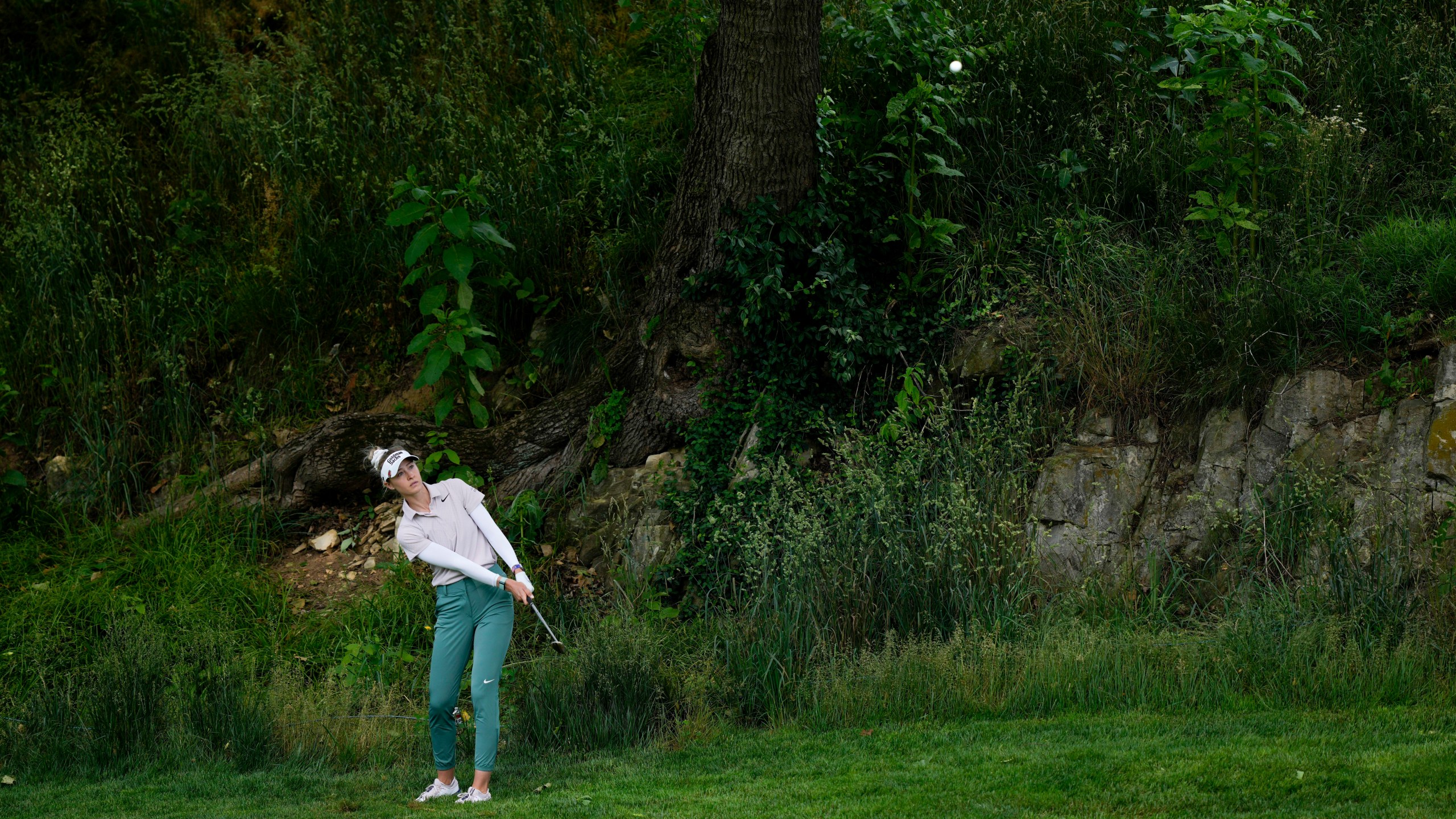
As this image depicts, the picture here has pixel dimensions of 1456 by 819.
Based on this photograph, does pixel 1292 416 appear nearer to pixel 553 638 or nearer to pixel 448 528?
pixel 553 638

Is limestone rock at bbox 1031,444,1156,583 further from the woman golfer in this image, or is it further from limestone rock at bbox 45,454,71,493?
limestone rock at bbox 45,454,71,493

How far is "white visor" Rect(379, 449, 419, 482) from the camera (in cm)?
519

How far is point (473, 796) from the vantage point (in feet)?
16.8

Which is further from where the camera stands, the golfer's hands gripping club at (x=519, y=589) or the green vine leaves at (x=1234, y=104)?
the green vine leaves at (x=1234, y=104)

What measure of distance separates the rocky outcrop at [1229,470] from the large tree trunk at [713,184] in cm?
250

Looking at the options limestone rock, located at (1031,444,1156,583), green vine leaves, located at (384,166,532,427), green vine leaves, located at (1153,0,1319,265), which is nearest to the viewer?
limestone rock, located at (1031,444,1156,583)

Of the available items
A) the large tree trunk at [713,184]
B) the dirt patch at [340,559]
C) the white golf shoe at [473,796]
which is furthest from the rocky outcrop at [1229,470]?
the dirt patch at [340,559]

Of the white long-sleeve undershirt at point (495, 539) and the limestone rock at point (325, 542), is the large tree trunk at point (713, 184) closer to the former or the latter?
the limestone rock at point (325, 542)

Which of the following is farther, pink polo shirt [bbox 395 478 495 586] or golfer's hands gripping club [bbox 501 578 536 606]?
pink polo shirt [bbox 395 478 495 586]

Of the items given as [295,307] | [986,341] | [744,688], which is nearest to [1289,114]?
[986,341]

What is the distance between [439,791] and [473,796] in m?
0.24

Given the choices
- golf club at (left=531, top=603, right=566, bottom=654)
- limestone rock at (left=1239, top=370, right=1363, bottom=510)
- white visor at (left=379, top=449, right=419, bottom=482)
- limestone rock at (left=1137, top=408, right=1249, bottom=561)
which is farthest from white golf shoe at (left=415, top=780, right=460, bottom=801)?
limestone rock at (left=1239, top=370, right=1363, bottom=510)

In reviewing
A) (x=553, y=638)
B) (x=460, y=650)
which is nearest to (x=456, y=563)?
(x=460, y=650)

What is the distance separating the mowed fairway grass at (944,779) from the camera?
4391mm
